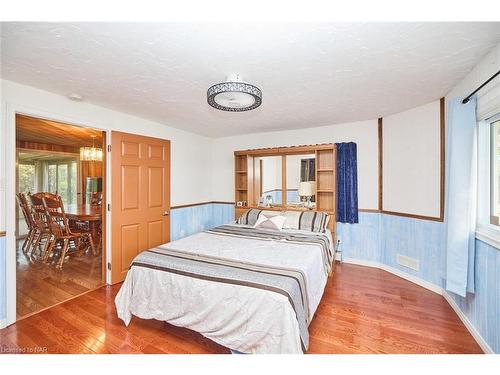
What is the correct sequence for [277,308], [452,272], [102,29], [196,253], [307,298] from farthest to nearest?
[196,253] < [452,272] < [307,298] < [277,308] < [102,29]

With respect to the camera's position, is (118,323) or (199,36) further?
(118,323)

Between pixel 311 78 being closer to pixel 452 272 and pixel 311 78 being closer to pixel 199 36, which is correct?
pixel 199 36

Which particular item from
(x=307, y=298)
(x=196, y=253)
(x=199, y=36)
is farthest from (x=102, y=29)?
(x=307, y=298)

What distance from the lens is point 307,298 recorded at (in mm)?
1782

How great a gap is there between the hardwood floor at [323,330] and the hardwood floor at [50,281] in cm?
20

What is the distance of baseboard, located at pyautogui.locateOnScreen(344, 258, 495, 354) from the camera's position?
1759 mm

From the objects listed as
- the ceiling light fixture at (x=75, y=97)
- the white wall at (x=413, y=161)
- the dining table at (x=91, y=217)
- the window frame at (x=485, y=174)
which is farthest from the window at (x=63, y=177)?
the window frame at (x=485, y=174)

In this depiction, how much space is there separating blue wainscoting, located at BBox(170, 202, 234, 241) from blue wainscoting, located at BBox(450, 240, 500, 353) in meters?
3.51

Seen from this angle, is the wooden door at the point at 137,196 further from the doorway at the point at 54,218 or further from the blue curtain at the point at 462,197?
the blue curtain at the point at 462,197

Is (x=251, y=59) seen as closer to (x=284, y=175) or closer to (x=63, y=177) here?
(x=284, y=175)

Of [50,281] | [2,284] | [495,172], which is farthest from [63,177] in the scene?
[495,172]

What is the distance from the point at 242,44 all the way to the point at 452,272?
2.58 meters

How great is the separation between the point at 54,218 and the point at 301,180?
407 cm
